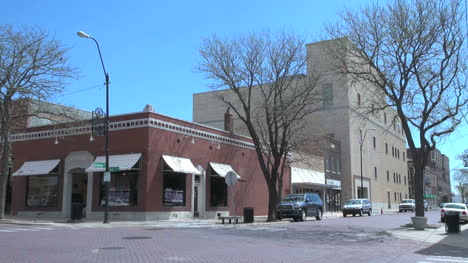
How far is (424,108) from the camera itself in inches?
1005

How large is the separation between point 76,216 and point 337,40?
18390 millimetres

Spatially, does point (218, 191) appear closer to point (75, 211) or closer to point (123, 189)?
point (123, 189)

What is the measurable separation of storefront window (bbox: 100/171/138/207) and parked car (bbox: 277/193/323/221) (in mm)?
9951

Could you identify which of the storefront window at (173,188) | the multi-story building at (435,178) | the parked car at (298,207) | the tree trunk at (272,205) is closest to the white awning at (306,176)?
the parked car at (298,207)

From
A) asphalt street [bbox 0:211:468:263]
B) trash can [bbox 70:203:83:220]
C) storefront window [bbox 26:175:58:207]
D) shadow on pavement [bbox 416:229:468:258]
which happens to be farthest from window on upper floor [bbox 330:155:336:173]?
asphalt street [bbox 0:211:468:263]

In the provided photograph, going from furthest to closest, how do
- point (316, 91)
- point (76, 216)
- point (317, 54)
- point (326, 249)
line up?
point (317, 54)
point (316, 91)
point (76, 216)
point (326, 249)

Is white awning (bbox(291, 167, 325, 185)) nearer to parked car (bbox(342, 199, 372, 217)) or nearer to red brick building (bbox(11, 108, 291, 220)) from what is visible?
parked car (bbox(342, 199, 372, 217))

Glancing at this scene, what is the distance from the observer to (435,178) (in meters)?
130

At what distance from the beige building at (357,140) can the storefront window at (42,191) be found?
74.9 ft

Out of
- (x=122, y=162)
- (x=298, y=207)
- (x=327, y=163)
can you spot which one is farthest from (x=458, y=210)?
(x=327, y=163)

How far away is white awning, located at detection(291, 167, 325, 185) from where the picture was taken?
4603 cm

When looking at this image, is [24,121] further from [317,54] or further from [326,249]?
[326,249]

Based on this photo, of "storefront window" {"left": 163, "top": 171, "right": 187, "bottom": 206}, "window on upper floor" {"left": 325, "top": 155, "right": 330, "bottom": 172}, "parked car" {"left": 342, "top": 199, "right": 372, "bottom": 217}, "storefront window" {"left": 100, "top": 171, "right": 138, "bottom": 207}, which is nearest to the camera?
"storefront window" {"left": 100, "top": 171, "right": 138, "bottom": 207}

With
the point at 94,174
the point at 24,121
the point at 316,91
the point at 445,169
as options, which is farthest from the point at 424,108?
the point at 445,169
